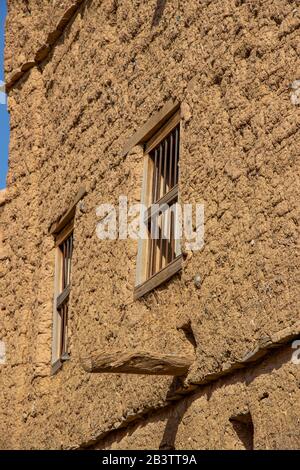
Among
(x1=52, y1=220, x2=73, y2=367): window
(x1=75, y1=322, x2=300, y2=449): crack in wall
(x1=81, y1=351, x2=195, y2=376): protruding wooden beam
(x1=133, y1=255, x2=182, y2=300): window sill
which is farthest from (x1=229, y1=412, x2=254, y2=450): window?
(x1=52, y1=220, x2=73, y2=367): window

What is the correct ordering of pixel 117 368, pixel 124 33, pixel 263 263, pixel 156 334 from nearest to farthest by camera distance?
pixel 263 263 < pixel 117 368 < pixel 156 334 < pixel 124 33

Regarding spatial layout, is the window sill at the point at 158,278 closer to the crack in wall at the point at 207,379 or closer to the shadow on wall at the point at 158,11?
the crack in wall at the point at 207,379

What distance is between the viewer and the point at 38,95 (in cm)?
1362

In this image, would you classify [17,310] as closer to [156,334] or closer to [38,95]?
A: [38,95]

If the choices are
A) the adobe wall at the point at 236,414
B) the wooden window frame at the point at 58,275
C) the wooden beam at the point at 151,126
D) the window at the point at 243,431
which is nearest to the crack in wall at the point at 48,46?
the wooden window frame at the point at 58,275

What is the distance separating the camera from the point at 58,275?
12570 mm

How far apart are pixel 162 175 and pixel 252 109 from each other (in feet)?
6.06

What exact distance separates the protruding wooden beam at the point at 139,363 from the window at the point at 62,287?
3.39 m

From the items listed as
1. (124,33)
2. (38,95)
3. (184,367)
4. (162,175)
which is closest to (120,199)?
(162,175)

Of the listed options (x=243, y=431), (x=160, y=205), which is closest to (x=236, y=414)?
(x=243, y=431)

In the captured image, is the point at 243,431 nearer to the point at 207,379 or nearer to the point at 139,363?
the point at 207,379

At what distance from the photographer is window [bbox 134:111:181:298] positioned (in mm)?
9617

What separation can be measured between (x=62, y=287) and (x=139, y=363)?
4.02 metres

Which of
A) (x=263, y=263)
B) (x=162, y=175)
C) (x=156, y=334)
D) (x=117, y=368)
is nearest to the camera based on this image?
(x=263, y=263)
